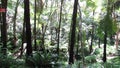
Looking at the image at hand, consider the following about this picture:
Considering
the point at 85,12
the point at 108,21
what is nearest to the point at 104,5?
the point at 108,21

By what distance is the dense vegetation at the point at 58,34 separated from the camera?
11773mm

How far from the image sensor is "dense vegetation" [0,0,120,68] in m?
11.8

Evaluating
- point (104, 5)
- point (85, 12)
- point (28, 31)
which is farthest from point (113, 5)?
point (28, 31)

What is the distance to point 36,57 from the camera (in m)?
11.8

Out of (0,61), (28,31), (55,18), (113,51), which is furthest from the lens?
(113,51)

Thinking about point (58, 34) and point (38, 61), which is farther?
point (58, 34)

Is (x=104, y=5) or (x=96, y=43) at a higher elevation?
(x=104, y=5)

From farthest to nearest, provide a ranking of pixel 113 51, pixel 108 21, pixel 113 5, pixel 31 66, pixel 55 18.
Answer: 1. pixel 113 51
2. pixel 55 18
3. pixel 113 5
4. pixel 108 21
5. pixel 31 66

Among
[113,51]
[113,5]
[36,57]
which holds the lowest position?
[113,51]

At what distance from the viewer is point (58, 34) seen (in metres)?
22.7

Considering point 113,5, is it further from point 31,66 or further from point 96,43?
point 96,43

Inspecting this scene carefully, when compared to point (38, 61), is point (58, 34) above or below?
above

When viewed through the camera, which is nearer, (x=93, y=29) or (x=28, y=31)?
(x=28, y=31)

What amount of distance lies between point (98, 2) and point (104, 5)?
0.97m
